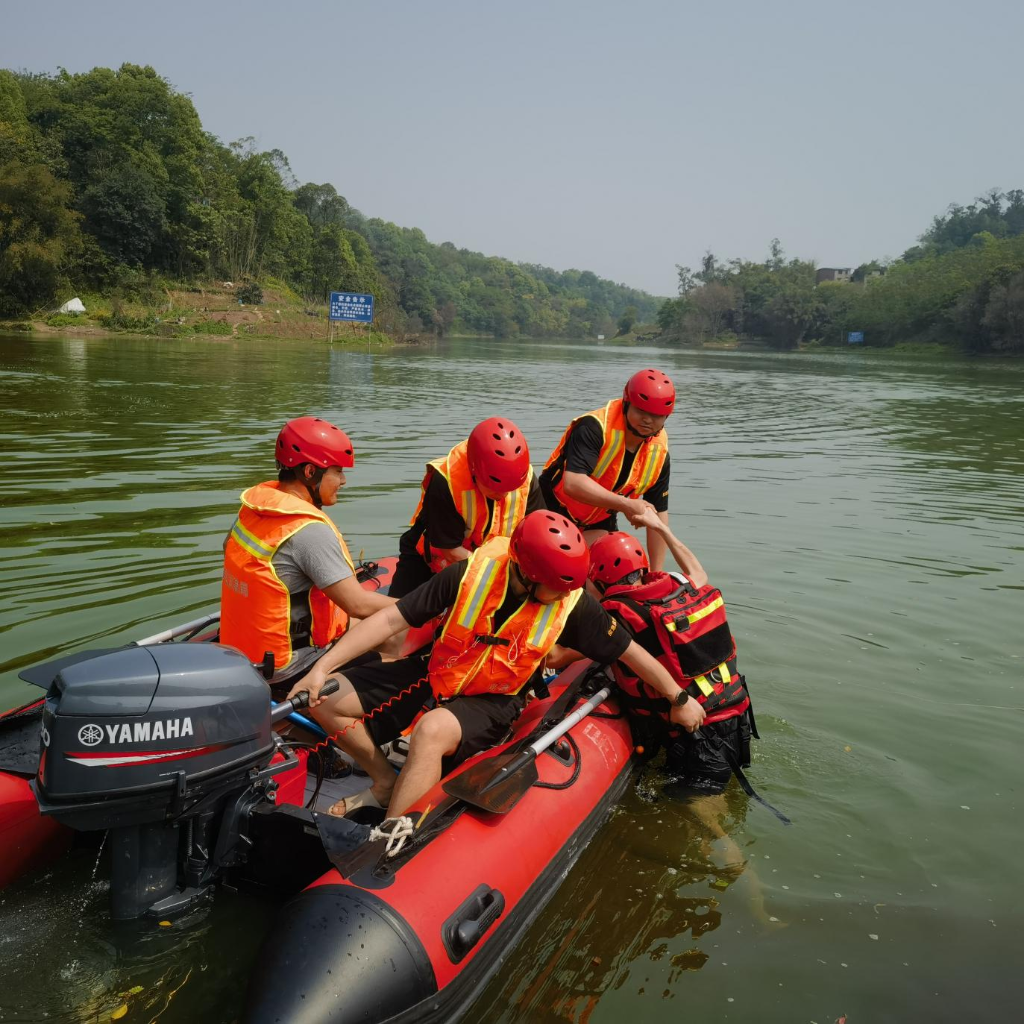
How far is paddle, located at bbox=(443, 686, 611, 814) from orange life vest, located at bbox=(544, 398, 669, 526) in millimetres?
2201

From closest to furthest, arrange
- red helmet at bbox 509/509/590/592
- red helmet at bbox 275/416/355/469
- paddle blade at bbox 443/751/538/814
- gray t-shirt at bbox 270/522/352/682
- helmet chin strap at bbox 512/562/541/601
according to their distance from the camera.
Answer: paddle blade at bbox 443/751/538/814
red helmet at bbox 509/509/590/592
helmet chin strap at bbox 512/562/541/601
gray t-shirt at bbox 270/522/352/682
red helmet at bbox 275/416/355/469

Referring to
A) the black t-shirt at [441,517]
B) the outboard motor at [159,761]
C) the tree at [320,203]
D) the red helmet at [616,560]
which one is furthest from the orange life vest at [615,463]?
the tree at [320,203]

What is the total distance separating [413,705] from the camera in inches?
155

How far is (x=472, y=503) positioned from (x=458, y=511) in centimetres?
9

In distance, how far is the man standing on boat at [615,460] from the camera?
5.43 meters

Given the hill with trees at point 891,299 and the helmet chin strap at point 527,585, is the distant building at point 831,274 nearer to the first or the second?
the hill with trees at point 891,299

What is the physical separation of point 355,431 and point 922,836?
13.3 m

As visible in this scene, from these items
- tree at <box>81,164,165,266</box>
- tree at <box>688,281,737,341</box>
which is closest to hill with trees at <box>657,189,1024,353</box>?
tree at <box>688,281,737,341</box>

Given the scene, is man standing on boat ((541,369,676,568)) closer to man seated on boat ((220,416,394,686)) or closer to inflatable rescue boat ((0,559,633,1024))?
man seated on boat ((220,416,394,686))

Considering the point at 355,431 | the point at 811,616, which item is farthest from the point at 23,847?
the point at 355,431

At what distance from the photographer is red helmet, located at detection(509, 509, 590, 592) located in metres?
3.39

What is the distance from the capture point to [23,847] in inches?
130

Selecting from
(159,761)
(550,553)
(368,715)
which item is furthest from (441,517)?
(159,761)

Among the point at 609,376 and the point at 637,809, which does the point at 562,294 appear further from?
the point at 637,809
